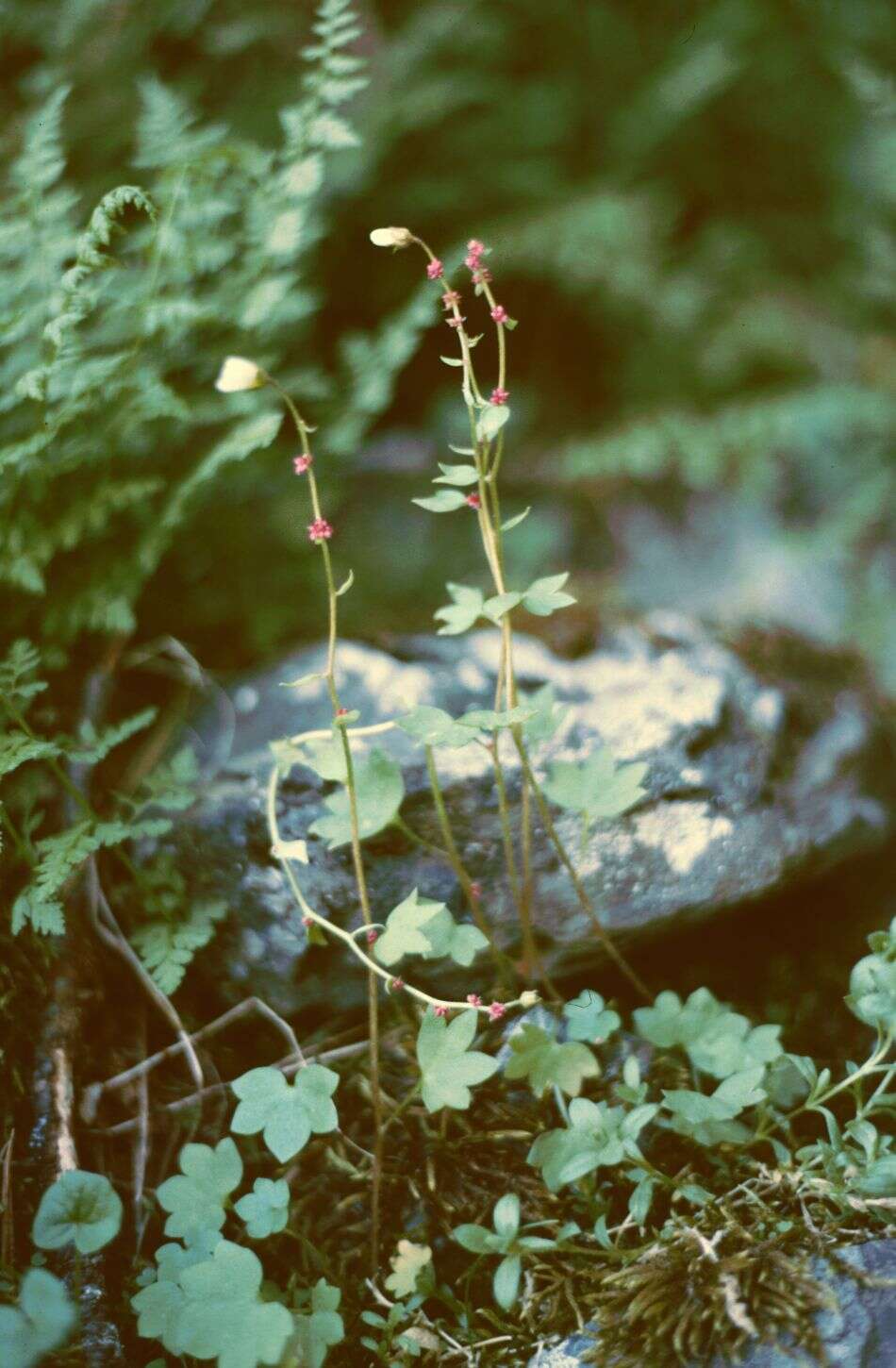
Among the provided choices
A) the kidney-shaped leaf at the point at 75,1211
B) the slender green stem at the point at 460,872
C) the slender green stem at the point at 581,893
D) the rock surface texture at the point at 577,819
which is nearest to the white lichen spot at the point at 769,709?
the rock surface texture at the point at 577,819

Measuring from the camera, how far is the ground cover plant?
60.5 inches

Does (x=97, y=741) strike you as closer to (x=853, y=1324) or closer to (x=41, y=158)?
(x=41, y=158)

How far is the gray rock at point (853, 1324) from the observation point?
1452 millimetres

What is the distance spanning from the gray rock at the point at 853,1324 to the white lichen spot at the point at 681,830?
0.78 m

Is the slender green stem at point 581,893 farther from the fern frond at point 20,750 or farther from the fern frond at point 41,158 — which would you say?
the fern frond at point 41,158

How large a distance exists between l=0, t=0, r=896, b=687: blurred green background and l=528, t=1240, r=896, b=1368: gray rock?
153cm

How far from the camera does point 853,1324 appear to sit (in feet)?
4.85

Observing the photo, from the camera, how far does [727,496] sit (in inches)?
160

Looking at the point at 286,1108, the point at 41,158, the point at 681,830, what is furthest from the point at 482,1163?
the point at 41,158

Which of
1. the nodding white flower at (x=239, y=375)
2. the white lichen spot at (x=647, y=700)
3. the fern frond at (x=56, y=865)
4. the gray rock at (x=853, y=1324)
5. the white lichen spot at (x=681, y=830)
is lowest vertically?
the gray rock at (x=853, y=1324)

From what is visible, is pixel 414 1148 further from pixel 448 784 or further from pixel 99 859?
pixel 99 859

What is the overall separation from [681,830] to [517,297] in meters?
2.91

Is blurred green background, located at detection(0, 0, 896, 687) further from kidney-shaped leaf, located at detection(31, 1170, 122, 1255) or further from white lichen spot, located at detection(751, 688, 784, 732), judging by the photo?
kidney-shaped leaf, located at detection(31, 1170, 122, 1255)

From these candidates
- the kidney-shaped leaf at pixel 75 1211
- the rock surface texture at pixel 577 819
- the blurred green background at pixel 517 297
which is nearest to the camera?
the kidney-shaped leaf at pixel 75 1211
